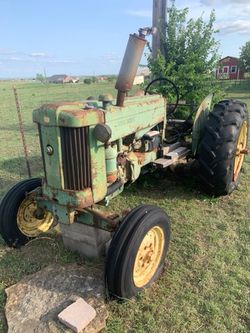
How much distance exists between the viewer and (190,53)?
18.8 ft

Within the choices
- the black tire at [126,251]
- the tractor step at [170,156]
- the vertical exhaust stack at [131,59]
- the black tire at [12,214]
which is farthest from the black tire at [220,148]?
the black tire at [12,214]

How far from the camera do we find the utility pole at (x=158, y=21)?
5.50 m

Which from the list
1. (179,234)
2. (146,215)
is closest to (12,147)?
(179,234)

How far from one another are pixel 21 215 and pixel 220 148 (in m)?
2.44

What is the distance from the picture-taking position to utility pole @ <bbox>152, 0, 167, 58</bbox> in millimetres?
5496

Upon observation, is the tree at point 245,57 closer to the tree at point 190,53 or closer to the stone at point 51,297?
the tree at point 190,53

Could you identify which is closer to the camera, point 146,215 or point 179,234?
point 146,215

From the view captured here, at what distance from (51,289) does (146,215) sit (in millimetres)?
1052

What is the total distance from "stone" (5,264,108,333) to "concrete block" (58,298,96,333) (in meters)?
0.04

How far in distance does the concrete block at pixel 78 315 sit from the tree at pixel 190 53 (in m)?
3.89

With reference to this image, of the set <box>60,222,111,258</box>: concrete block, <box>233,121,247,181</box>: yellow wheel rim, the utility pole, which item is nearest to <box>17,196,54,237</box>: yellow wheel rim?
<box>60,222,111,258</box>: concrete block

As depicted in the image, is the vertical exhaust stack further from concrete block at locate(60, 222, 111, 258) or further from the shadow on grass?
the shadow on grass

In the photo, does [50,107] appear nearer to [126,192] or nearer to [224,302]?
[224,302]

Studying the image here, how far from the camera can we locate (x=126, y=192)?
192 inches
